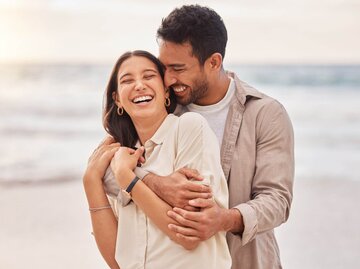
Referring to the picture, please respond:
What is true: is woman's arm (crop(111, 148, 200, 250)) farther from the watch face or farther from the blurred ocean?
the blurred ocean

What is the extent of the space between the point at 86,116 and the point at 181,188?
5.59 meters

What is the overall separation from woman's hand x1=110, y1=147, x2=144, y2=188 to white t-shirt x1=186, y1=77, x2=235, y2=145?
0.81 feet

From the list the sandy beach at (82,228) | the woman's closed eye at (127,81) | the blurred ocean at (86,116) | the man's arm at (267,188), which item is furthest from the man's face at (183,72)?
the blurred ocean at (86,116)

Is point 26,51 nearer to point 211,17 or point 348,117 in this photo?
point 348,117

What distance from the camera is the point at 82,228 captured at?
4.56m

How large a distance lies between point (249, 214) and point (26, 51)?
728 cm

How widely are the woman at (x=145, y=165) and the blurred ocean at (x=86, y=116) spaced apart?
339cm

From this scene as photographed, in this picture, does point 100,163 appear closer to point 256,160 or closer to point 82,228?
point 256,160

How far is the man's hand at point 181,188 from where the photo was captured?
1.78m

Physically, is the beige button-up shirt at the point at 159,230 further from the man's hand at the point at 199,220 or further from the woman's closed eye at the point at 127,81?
the woman's closed eye at the point at 127,81

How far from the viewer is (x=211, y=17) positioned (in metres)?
2.08

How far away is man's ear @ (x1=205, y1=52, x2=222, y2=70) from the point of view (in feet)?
6.78

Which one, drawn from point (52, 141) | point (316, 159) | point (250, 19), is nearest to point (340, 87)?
point (250, 19)

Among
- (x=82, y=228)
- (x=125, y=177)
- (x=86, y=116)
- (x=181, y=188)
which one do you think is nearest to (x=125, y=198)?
(x=125, y=177)
